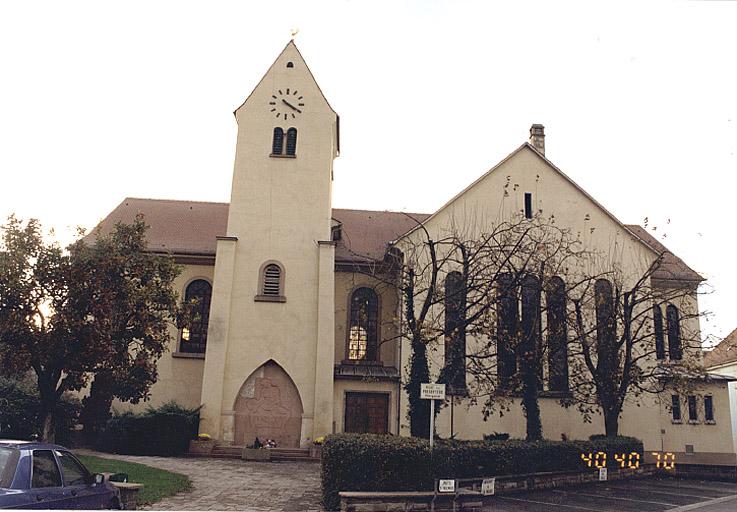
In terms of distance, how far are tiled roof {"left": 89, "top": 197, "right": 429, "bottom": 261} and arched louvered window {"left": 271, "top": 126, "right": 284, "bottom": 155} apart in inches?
202

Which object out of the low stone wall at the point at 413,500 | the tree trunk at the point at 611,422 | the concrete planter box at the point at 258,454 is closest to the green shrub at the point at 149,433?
the concrete planter box at the point at 258,454

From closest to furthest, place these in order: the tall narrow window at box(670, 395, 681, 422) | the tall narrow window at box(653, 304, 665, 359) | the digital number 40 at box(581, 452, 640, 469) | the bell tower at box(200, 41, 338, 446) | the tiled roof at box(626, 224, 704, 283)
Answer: the digital number 40 at box(581, 452, 640, 469)
the bell tower at box(200, 41, 338, 446)
the tall narrow window at box(653, 304, 665, 359)
the tall narrow window at box(670, 395, 681, 422)
the tiled roof at box(626, 224, 704, 283)

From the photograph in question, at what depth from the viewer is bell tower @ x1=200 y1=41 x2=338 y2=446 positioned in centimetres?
2498

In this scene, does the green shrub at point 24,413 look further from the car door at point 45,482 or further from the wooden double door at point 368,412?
the car door at point 45,482

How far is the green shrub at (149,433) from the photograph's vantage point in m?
23.1

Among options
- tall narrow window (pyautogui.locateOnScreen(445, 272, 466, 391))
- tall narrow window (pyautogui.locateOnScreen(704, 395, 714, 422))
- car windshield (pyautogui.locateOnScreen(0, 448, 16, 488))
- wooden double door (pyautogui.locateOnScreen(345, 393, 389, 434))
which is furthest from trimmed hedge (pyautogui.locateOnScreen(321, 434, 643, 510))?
tall narrow window (pyautogui.locateOnScreen(704, 395, 714, 422))

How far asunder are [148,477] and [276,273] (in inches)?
451

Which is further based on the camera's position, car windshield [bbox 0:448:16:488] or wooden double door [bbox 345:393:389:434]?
wooden double door [bbox 345:393:389:434]

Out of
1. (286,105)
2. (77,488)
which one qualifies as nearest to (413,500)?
(77,488)

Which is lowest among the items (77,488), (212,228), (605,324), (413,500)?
(413,500)

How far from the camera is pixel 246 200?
89.8 ft

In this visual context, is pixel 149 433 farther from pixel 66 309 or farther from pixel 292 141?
pixel 292 141

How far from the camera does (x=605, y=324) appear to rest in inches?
915

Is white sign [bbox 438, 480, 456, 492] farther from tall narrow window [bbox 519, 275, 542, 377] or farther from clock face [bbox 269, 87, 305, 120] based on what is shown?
clock face [bbox 269, 87, 305, 120]
